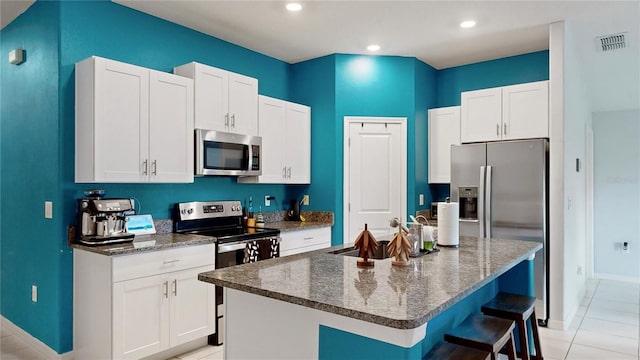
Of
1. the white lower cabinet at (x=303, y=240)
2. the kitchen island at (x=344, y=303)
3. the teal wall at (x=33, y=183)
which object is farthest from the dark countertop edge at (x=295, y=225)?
the teal wall at (x=33, y=183)

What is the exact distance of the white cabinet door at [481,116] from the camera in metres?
4.27

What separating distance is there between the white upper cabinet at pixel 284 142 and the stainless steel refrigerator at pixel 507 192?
5.37 ft

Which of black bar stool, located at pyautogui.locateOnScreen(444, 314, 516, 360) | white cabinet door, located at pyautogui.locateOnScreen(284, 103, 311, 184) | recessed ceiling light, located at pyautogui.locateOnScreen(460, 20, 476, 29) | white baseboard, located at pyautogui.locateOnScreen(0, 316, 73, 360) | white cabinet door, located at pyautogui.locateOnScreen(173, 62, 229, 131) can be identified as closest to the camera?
black bar stool, located at pyautogui.locateOnScreen(444, 314, 516, 360)

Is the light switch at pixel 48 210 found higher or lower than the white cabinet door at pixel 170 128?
lower

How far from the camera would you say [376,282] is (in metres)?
1.77

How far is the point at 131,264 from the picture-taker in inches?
108

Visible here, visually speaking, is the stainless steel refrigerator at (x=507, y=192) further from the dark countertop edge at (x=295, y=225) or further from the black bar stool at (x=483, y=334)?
the black bar stool at (x=483, y=334)

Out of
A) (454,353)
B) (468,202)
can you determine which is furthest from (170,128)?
(468,202)

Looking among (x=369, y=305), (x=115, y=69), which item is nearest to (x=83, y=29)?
(x=115, y=69)

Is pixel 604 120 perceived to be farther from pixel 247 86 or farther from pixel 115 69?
pixel 115 69

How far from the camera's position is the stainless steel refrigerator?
3812mm

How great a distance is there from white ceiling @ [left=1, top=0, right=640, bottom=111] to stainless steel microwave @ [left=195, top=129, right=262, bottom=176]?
40.7 inches

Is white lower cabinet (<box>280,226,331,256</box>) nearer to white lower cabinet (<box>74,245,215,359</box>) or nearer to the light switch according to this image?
white lower cabinet (<box>74,245,215,359</box>)

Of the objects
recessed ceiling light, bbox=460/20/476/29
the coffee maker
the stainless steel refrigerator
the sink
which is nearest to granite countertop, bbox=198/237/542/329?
the sink
